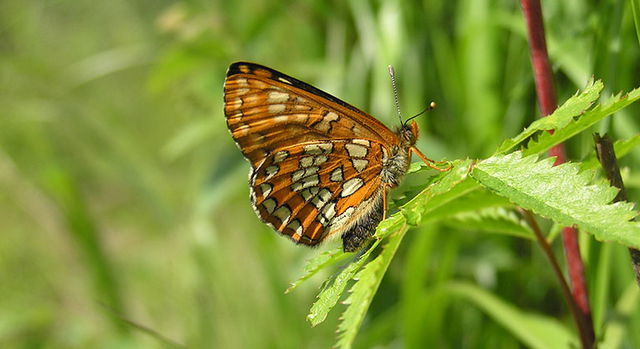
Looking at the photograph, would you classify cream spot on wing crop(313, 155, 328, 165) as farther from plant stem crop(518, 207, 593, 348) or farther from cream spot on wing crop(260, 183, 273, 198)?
plant stem crop(518, 207, 593, 348)

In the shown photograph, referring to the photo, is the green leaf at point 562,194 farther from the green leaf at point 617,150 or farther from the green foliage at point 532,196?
the green leaf at point 617,150

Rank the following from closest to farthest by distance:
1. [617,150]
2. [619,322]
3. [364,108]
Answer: [617,150] < [619,322] < [364,108]

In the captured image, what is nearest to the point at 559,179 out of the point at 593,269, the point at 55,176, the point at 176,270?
the point at 593,269

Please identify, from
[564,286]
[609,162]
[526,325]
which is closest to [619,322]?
[526,325]

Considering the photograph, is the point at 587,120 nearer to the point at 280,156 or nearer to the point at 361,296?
the point at 361,296

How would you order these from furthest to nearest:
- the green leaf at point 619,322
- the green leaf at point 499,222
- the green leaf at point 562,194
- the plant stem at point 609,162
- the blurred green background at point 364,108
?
the blurred green background at point 364,108
the green leaf at point 619,322
the green leaf at point 499,222
the plant stem at point 609,162
the green leaf at point 562,194

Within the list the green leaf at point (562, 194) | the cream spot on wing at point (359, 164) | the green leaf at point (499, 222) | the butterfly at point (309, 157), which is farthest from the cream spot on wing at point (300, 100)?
the green leaf at point (562, 194)

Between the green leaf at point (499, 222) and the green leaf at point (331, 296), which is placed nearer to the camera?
the green leaf at point (331, 296)

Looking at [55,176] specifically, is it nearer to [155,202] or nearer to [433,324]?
[155,202]
